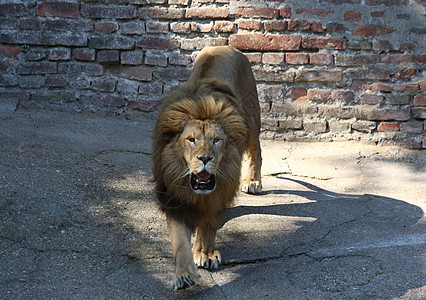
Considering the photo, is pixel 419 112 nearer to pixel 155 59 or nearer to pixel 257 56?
pixel 257 56

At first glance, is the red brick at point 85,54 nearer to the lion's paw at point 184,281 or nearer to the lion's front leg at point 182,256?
the lion's front leg at point 182,256

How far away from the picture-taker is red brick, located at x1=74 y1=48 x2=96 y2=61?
20.6 ft

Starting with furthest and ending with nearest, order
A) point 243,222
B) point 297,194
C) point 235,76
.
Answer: point 297,194 → point 235,76 → point 243,222

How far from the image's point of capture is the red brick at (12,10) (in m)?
6.22

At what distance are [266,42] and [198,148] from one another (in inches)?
119

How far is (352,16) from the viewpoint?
6082 mm

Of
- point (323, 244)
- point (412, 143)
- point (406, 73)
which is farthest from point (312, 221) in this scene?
point (406, 73)

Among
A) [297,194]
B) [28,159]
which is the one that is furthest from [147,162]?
[297,194]

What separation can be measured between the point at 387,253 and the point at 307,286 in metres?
0.70

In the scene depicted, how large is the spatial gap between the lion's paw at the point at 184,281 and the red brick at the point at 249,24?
11.6 ft

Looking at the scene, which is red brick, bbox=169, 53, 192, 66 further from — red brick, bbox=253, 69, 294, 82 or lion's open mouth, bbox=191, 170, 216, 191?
lion's open mouth, bbox=191, 170, 216, 191

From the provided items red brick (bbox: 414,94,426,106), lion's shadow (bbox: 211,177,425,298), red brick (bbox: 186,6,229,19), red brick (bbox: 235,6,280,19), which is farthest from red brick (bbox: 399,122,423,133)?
red brick (bbox: 186,6,229,19)

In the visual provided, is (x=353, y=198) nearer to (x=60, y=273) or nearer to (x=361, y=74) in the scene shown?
(x=361, y=74)

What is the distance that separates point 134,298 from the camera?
3188 millimetres
